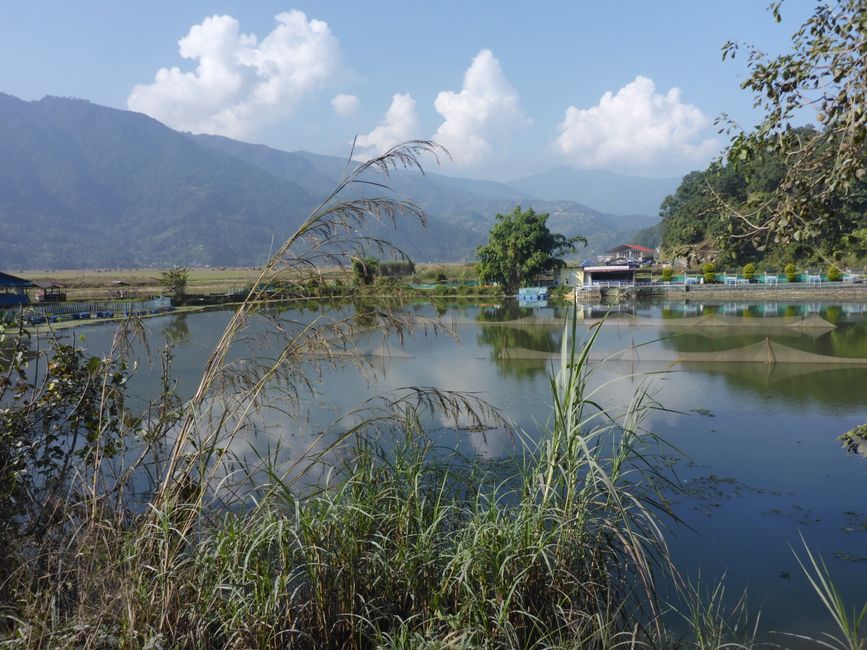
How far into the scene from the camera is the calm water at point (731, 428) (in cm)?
494

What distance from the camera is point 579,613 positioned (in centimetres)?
245

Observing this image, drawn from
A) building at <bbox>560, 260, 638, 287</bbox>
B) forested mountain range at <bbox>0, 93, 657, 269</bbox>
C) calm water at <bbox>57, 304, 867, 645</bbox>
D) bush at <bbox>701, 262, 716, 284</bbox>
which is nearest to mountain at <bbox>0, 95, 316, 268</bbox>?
forested mountain range at <bbox>0, 93, 657, 269</bbox>

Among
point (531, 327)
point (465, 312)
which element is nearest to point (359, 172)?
point (531, 327)

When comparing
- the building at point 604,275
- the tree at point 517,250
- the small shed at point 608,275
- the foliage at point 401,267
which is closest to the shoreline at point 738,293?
the building at point 604,275

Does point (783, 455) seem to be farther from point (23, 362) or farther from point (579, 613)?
point (23, 362)

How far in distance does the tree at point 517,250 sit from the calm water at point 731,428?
1731cm

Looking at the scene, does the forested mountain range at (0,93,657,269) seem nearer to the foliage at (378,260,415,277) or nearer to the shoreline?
the shoreline

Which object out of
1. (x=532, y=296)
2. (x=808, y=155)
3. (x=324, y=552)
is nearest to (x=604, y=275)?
(x=532, y=296)

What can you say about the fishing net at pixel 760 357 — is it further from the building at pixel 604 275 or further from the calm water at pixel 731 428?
the building at pixel 604 275

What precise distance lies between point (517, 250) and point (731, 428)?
27.5 metres

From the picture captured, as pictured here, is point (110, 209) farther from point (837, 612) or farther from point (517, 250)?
point (837, 612)

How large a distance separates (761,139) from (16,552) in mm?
3954

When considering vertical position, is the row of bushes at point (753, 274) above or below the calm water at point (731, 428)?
above

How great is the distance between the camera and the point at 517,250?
35.8 m
